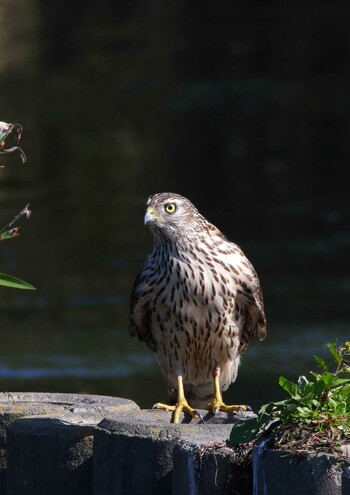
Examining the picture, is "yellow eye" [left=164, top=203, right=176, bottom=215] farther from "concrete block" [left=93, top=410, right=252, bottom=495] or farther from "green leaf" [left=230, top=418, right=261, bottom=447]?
"green leaf" [left=230, top=418, right=261, bottom=447]

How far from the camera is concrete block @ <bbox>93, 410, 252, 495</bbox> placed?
188 inches

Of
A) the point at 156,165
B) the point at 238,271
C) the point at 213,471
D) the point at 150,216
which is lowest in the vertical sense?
the point at 213,471

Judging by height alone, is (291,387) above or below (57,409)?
below

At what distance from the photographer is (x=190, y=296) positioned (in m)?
6.31

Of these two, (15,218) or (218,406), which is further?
(218,406)

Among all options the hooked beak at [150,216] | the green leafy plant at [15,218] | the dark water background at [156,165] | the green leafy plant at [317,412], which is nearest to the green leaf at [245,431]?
the green leafy plant at [317,412]

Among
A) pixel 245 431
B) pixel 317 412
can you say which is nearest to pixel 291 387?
pixel 317 412

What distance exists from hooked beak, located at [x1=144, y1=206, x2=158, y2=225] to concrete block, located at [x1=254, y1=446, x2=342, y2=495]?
2089 millimetres

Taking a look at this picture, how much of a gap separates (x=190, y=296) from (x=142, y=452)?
1.50 m

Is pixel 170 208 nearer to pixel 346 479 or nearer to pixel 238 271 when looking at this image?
pixel 238 271

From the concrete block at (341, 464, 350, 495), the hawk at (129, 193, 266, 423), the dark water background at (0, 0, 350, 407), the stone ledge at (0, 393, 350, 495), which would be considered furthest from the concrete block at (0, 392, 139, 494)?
the dark water background at (0, 0, 350, 407)

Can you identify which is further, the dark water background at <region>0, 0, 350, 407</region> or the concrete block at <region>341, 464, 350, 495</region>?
the dark water background at <region>0, 0, 350, 407</region>

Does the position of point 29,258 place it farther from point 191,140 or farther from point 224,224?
point 191,140

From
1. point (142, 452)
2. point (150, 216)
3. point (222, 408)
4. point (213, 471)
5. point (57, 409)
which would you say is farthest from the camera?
point (150, 216)
